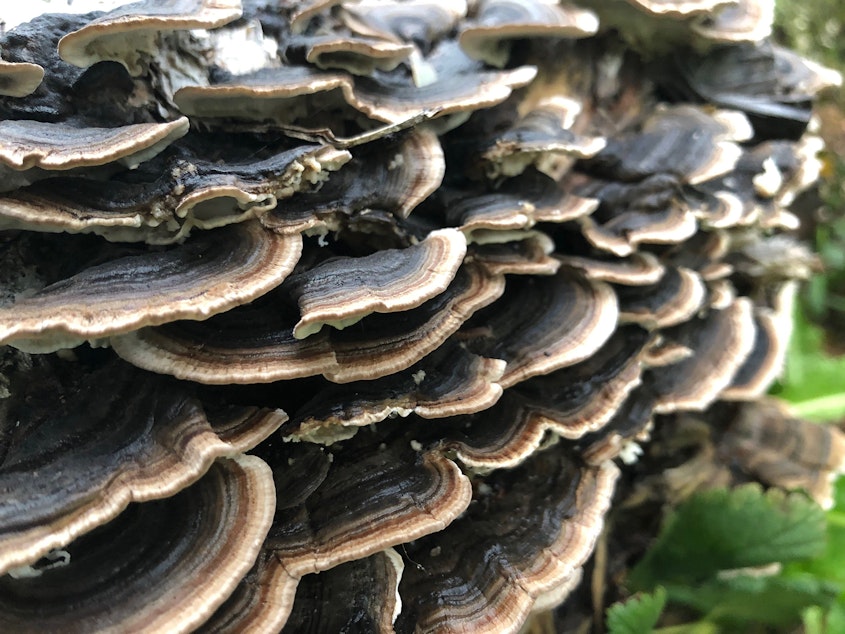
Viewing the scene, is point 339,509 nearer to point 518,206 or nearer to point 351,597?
point 351,597

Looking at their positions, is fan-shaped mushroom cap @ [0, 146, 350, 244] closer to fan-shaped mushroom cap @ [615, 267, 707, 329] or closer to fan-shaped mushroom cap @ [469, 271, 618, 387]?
fan-shaped mushroom cap @ [469, 271, 618, 387]

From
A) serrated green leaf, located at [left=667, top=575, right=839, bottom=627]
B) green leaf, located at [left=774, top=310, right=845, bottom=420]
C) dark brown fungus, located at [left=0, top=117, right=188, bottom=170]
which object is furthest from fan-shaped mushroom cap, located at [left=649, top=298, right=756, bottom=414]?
dark brown fungus, located at [left=0, top=117, right=188, bottom=170]

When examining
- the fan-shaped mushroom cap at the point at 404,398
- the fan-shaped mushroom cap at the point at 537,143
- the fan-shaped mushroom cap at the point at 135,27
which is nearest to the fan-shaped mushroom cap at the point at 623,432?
the fan-shaped mushroom cap at the point at 404,398

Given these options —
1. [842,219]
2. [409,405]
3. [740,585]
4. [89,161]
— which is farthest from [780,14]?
[89,161]

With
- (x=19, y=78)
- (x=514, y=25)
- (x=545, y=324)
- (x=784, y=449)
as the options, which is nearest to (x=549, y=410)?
(x=545, y=324)

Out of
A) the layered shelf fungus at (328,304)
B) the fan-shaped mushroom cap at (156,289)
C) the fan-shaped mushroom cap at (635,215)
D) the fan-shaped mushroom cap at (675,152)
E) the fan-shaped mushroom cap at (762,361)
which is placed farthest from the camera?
the fan-shaped mushroom cap at (762,361)

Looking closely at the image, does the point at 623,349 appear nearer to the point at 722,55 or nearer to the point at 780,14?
the point at 722,55

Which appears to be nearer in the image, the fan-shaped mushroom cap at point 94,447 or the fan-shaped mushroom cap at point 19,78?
the fan-shaped mushroom cap at point 94,447

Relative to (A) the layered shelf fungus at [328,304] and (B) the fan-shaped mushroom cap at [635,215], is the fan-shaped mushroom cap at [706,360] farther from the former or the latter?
(B) the fan-shaped mushroom cap at [635,215]
